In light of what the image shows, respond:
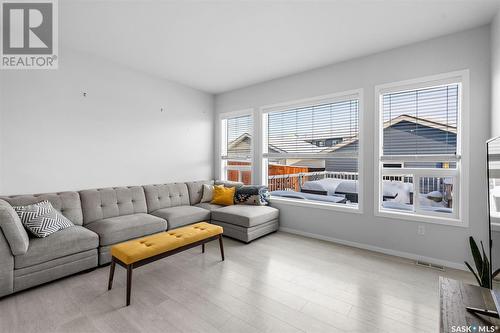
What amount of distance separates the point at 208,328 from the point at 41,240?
1.93 metres

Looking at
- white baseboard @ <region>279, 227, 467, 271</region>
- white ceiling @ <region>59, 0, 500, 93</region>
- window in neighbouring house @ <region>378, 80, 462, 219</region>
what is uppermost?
white ceiling @ <region>59, 0, 500, 93</region>

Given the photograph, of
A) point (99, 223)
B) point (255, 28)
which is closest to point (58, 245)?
point (99, 223)

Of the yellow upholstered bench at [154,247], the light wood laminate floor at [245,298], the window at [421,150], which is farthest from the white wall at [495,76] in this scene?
the yellow upholstered bench at [154,247]

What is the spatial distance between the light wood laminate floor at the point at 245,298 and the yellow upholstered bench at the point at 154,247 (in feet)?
0.96

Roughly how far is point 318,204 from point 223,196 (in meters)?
1.72

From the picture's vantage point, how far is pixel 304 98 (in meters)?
3.91

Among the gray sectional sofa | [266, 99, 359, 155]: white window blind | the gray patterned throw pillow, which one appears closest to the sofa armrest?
the gray sectional sofa

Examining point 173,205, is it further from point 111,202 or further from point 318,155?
point 318,155

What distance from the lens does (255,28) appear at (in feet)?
8.73

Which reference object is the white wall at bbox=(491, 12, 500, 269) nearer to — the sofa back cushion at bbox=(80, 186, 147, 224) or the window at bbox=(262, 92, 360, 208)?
the window at bbox=(262, 92, 360, 208)

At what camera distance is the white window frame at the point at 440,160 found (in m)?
2.64

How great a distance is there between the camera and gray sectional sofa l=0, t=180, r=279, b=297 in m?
2.12

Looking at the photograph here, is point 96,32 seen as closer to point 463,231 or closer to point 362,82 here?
point 362,82

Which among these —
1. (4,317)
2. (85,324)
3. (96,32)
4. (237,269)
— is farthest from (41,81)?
(237,269)
